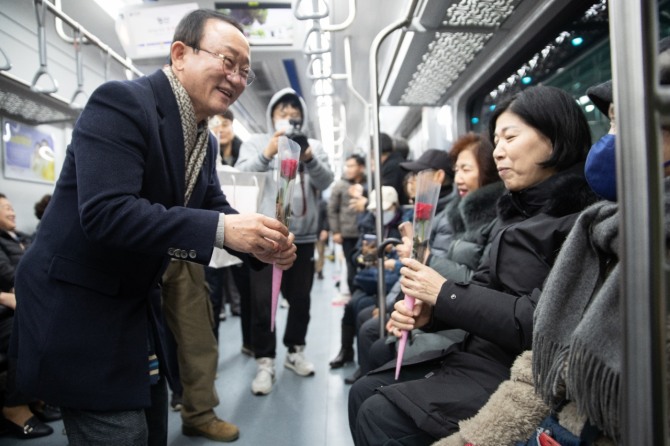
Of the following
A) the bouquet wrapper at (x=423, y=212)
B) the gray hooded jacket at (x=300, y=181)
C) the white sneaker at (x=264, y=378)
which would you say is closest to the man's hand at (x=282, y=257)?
the bouquet wrapper at (x=423, y=212)

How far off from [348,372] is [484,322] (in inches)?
74.9

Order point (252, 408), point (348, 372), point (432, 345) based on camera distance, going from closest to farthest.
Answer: point (432, 345) < point (252, 408) < point (348, 372)

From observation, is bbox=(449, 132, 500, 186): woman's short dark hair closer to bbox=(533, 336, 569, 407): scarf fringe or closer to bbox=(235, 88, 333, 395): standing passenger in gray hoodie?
bbox=(235, 88, 333, 395): standing passenger in gray hoodie

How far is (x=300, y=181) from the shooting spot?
2701 mm

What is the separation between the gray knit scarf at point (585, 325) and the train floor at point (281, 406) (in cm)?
138

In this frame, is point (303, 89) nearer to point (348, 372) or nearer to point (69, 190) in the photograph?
point (348, 372)

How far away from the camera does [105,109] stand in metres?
1.04

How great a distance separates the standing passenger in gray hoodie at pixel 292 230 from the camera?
2566 millimetres

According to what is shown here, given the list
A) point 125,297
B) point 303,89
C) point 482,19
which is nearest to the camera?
point 125,297

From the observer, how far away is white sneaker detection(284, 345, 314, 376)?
111 inches

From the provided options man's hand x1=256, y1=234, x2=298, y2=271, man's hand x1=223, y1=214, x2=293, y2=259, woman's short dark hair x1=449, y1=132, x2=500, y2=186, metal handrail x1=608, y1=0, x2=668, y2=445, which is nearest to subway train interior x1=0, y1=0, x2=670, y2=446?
metal handrail x1=608, y1=0, x2=668, y2=445

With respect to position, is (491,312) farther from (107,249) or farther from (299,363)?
(299,363)

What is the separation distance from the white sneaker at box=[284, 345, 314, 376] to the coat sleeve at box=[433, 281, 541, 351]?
70.3 inches

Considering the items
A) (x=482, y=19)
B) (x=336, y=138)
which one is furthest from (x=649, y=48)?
(x=336, y=138)
